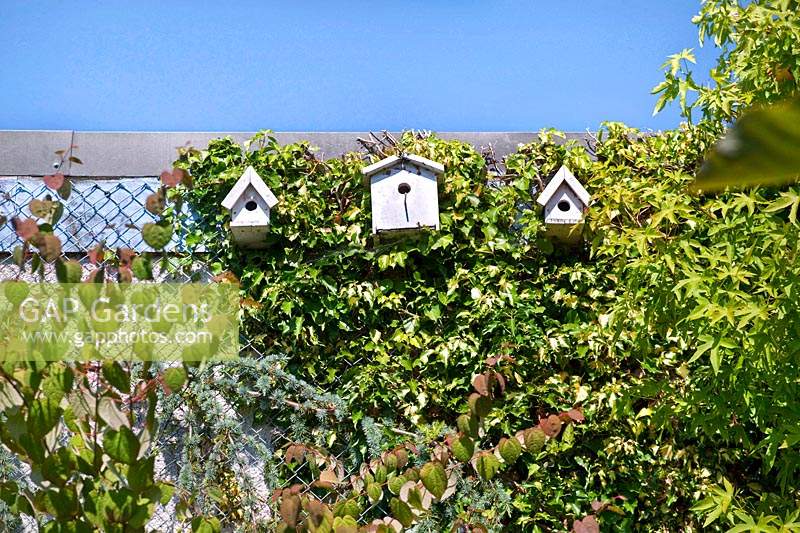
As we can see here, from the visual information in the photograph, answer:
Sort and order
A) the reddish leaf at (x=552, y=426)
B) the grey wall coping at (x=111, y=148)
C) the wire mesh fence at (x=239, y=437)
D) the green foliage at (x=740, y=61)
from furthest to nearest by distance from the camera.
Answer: the grey wall coping at (x=111, y=148) → the wire mesh fence at (x=239, y=437) → the green foliage at (x=740, y=61) → the reddish leaf at (x=552, y=426)

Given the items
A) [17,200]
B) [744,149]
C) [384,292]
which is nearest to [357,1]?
[384,292]

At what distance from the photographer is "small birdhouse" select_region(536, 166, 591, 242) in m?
3.56

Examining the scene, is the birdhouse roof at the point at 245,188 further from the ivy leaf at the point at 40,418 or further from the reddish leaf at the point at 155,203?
the ivy leaf at the point at 40,418

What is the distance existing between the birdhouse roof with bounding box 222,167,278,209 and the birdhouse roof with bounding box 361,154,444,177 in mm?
407

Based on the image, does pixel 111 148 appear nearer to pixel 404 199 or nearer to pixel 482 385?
pixel 404 199

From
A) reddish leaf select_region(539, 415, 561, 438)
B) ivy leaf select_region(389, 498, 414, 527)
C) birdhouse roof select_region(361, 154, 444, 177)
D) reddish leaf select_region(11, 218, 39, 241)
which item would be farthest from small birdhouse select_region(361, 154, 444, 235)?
reddish leaf select_region(11, 218, 39, 241)

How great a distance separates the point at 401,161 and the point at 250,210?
657 millimetres

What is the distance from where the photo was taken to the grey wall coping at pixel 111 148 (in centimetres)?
381

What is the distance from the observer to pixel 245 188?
354 cm

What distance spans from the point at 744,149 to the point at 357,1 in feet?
7.80

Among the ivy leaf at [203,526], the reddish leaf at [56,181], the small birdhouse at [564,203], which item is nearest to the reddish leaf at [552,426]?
the ivy leaf at [203,526]

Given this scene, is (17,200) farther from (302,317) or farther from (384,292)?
(384,292)

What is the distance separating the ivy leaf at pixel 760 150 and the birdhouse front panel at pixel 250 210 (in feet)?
10.2

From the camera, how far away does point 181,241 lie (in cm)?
363
